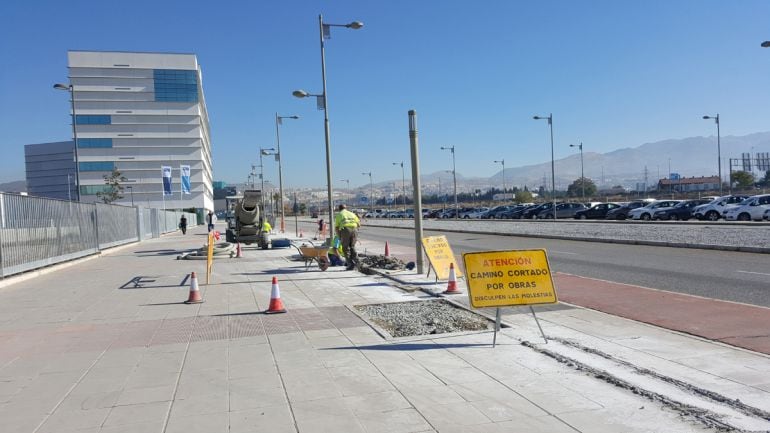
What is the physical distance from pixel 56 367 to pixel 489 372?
4732 millimetres

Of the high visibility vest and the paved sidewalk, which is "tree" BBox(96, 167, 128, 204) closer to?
the high visibility vest

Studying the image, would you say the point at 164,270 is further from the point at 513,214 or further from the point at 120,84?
the point at 120,84

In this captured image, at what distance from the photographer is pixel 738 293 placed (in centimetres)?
1047

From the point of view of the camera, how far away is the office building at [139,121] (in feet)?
334

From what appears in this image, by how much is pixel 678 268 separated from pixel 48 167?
191 meters

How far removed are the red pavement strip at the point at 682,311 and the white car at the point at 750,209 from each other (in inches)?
1082

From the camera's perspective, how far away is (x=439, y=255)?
12.9 m

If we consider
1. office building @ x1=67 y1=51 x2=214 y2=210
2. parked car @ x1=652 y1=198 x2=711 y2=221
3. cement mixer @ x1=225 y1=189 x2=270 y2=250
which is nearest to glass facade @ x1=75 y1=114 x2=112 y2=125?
office building @ x1=67 y1=51 x2=214 y2=210

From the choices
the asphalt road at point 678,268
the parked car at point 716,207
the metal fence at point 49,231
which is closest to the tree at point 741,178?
the parked car at point 716,207

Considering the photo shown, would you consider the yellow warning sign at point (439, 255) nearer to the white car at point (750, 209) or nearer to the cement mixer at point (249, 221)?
the cement mixer at point (249, 221)

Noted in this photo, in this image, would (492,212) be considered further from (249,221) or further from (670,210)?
(249,221)

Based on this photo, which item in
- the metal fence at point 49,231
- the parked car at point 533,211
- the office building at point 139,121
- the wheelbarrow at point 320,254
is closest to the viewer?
the metal fence at point 49,231

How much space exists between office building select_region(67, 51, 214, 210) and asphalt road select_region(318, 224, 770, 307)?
9396 centimetres

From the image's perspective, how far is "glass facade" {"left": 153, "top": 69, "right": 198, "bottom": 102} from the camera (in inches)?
4117
